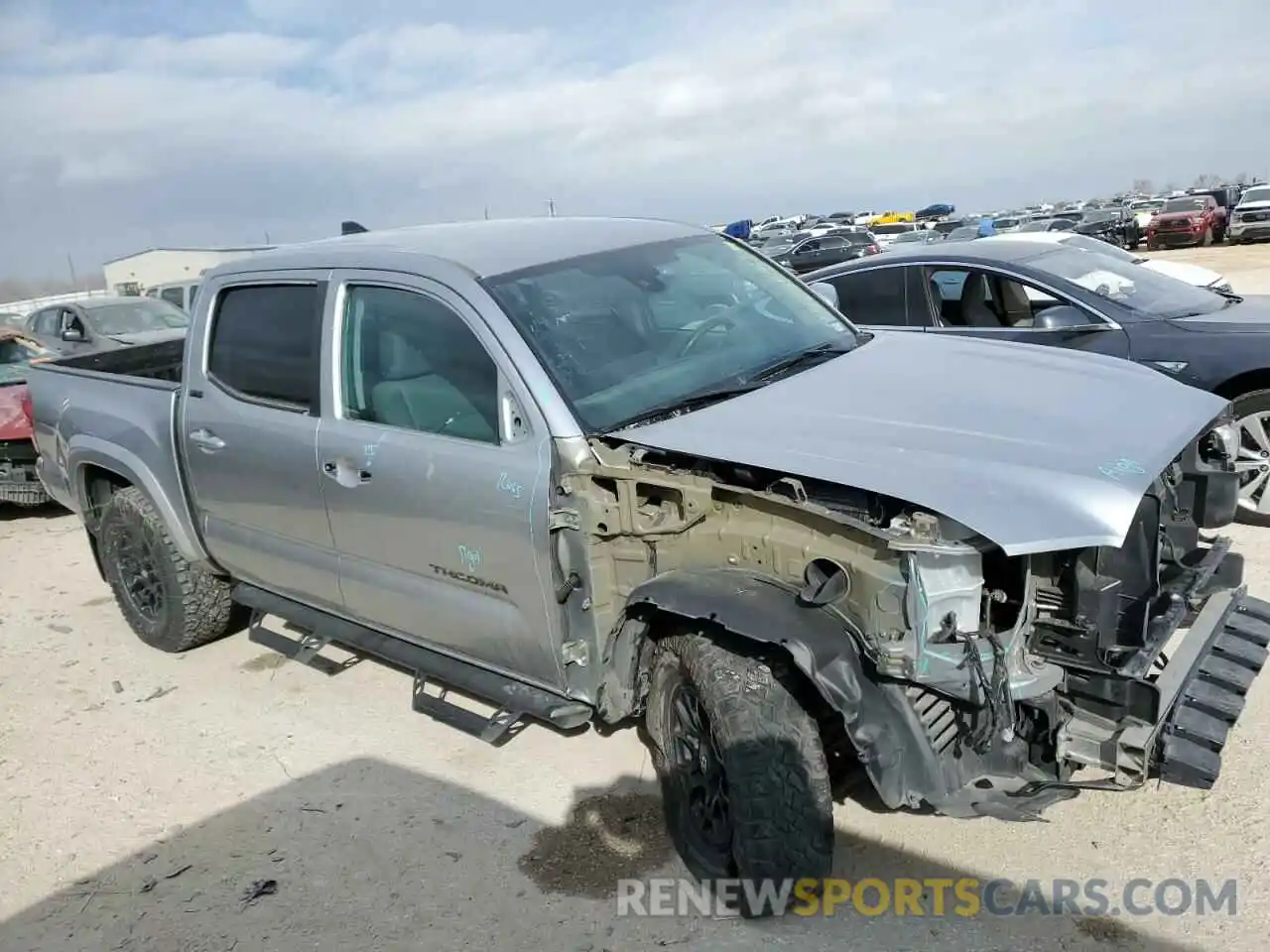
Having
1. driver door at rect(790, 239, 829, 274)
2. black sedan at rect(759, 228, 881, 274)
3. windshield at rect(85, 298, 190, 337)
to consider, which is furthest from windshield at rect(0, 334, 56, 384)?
black sedan at rect(759, 228, 881, 274)

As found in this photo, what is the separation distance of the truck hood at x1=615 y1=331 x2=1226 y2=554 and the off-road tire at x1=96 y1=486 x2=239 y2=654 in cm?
303

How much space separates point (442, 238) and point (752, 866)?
2.60 m

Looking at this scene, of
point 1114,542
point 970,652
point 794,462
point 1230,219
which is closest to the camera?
point 1114,542

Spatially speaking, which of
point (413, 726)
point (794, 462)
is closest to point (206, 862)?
point (413, 726)

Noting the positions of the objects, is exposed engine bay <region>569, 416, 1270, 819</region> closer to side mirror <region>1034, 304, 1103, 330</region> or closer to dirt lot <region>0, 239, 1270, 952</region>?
dirt lot <region>0, 239, 1270, 952</region>

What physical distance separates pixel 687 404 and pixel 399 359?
114 centimetres

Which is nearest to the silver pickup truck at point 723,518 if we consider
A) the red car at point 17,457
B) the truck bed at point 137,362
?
the truck bed at point 137,362

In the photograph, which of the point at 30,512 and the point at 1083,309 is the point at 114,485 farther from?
the point at 1083,309

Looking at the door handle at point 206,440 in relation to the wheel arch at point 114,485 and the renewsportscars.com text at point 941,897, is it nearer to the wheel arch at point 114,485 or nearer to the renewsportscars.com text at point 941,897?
the wheel arch at point 114,485

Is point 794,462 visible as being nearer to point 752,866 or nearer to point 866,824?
point 752,866

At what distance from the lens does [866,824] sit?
133 inches

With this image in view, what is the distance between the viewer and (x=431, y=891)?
3301mm

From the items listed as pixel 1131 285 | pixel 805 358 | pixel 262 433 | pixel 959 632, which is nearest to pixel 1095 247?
pixel 1131 285

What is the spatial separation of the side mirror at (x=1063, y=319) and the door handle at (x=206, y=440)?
4.67 metres
